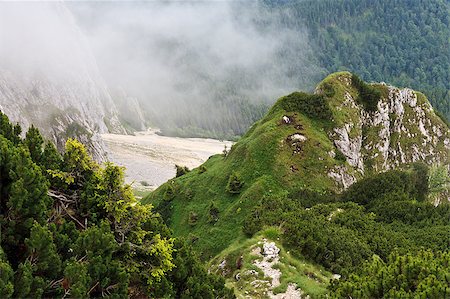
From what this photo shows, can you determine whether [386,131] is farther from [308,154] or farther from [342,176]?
[308,154]

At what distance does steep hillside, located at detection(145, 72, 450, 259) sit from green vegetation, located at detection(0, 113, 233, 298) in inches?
728

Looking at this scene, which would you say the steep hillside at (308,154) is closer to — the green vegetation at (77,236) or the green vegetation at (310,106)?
Answer: the green vegetation at (310,106)

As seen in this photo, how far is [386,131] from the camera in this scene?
199 feet

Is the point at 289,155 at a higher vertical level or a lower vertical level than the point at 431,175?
higher

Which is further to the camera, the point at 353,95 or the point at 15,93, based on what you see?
the point at 15,93

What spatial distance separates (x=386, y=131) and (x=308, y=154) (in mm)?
16392

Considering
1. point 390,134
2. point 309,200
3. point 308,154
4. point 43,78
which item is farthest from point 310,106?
point 43,78

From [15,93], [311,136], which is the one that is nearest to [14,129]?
[311,136]

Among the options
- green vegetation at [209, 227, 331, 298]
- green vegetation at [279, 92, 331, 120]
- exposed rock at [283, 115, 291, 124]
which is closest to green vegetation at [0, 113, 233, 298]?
green vegetation at [209, 227, 331, 298]

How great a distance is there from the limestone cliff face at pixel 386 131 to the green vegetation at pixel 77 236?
128 feet

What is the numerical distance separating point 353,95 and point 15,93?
115 m

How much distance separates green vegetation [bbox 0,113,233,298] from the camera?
13336 millimetres

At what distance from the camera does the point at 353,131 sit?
188 feet

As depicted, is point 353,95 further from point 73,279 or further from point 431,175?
point 73,279
